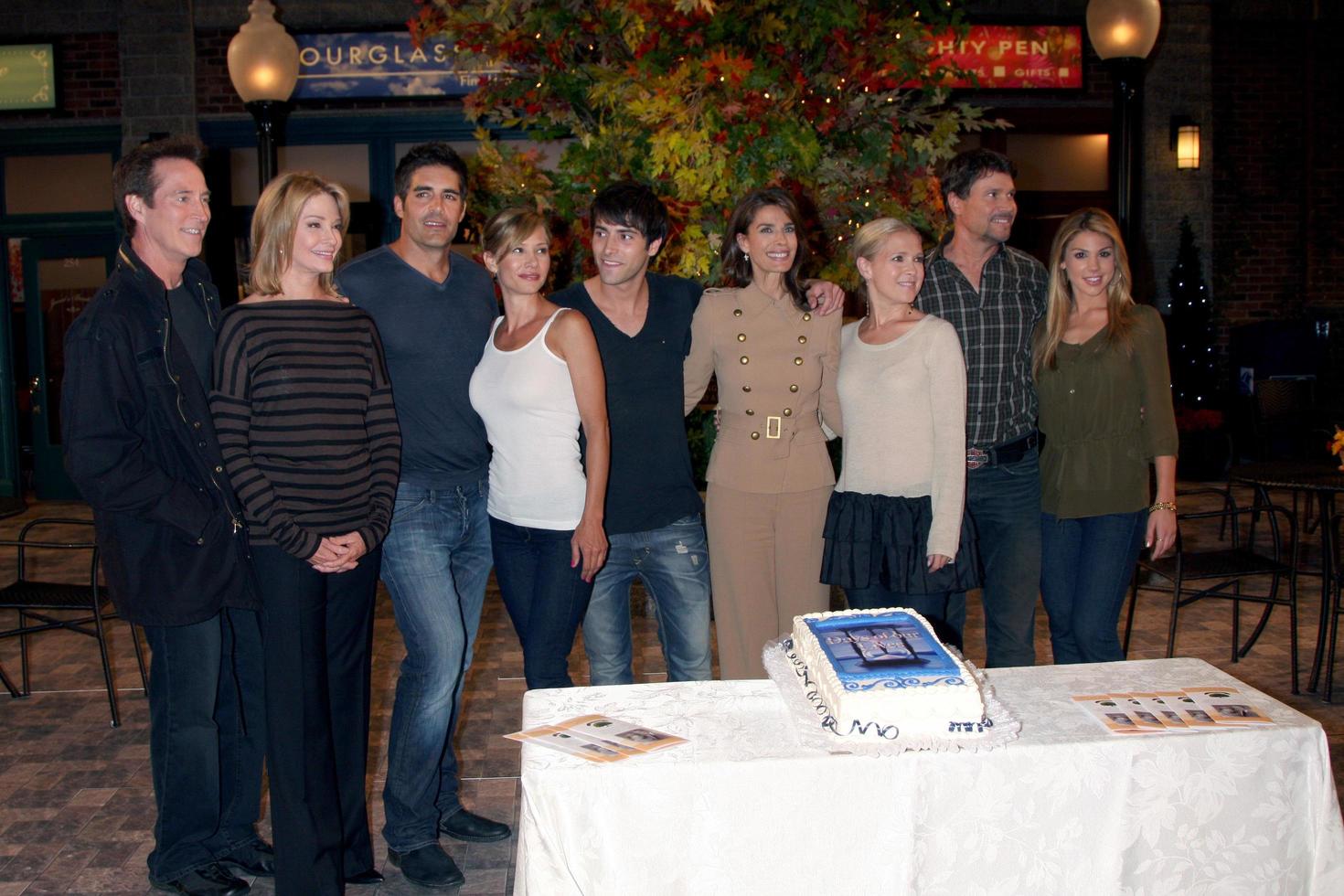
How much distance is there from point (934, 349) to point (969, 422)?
1.51ft

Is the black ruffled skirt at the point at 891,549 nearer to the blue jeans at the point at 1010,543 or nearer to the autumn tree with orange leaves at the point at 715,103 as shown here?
the blue jeans at the point at 1010,543

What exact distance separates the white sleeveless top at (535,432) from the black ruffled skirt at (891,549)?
0.74 m

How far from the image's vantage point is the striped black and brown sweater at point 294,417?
296 centimetres

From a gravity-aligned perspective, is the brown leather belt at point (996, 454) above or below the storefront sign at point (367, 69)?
below

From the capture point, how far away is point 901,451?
11.0ft

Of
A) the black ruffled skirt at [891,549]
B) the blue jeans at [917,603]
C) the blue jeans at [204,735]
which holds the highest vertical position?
the black ruffled skirt at [891,549]

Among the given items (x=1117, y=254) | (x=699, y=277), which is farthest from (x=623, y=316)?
(x=699, y=277)

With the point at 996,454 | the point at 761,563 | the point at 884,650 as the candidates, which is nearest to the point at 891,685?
the point at 884,650

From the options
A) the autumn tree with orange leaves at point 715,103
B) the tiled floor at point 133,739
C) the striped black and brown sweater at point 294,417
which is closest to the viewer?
the striped black and brown sweater at point 294,417

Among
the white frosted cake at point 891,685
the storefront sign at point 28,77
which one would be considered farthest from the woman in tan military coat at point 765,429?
the storefront sign at point 28,77

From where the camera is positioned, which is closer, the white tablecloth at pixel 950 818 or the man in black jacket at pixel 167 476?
the white tablecloth at pixel 950 818

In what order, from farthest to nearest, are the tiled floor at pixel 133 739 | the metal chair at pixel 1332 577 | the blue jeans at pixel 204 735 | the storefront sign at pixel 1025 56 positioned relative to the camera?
the storefront sign at pixel 1025 56 < the metal chair at pixel 1332 577 < the tiled floor at pixel 133 739 < the blue jeans at pixel 204 735

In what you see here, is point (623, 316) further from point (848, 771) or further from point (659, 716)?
point (848, 771)

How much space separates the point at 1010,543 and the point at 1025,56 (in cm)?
907
